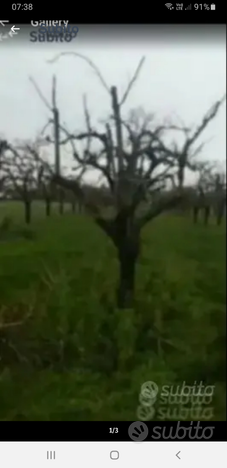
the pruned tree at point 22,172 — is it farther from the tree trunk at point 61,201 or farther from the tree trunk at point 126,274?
the tree trunk at point 126,274

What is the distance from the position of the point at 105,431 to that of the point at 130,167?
397mm

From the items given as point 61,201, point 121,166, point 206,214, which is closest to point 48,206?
point 61,201

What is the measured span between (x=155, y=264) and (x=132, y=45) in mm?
325

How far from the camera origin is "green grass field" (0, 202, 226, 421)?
0.67m

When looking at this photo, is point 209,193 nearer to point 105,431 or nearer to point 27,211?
point 27,211

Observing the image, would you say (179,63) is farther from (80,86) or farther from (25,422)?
(25,422)

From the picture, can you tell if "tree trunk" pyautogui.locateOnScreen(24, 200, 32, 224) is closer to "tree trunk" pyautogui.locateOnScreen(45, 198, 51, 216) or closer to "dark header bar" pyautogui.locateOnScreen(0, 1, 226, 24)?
"tree trunk" pyautogui.locateOnScreen(45, 198, 51, 216)

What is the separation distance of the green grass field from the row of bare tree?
0.09 ft

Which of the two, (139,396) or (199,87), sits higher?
(199,87)

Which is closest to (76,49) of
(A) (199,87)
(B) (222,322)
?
(A) (199,87)

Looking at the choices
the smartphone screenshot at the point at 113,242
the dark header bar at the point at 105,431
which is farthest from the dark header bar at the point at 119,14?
the dark header bar at the point at 105,431

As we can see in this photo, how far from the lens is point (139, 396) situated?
664mm

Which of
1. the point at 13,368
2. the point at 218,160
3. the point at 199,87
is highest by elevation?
the point at 199,87

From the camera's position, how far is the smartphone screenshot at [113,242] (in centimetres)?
→ 64
